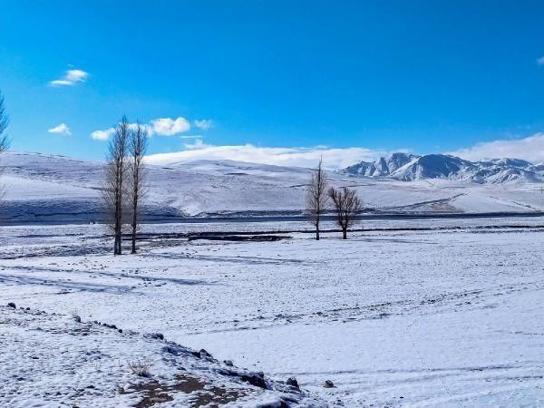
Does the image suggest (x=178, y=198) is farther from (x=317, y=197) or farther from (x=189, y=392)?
(x=189, y=392)

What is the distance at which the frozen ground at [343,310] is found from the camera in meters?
11.8

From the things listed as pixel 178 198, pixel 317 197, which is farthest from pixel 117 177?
pixel 178 198

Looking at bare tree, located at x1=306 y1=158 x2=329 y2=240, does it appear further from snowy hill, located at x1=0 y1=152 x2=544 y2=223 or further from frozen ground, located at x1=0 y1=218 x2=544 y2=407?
snowy hill, located at x1=0 y1=152 x2=544 y2=223

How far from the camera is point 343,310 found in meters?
19.6

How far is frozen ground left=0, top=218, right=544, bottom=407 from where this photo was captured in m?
11.8

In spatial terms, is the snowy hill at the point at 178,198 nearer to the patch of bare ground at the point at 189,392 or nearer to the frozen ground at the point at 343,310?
the frozen ground at the point at 343,310

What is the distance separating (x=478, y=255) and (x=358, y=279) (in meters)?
15.7

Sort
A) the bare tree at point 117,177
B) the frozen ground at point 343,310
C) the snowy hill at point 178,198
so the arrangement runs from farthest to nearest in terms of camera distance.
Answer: the snowy hill at point 178,198 → the bare tree at point 117,177 → the frozen ground at point 343,310

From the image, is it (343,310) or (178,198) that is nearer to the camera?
(343,310)

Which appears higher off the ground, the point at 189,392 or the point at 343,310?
the point at 189,392

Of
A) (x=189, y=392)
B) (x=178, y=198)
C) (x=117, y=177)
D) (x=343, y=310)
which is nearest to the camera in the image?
(x=189, y=392)

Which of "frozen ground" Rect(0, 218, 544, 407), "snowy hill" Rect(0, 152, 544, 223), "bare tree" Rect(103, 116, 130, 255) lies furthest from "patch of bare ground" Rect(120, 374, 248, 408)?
"snowy hill" Rect(0, 152, 544, 223)

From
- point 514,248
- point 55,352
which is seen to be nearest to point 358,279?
point 55,352

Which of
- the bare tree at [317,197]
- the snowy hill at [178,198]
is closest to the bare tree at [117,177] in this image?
the bare tree at [317,197]
